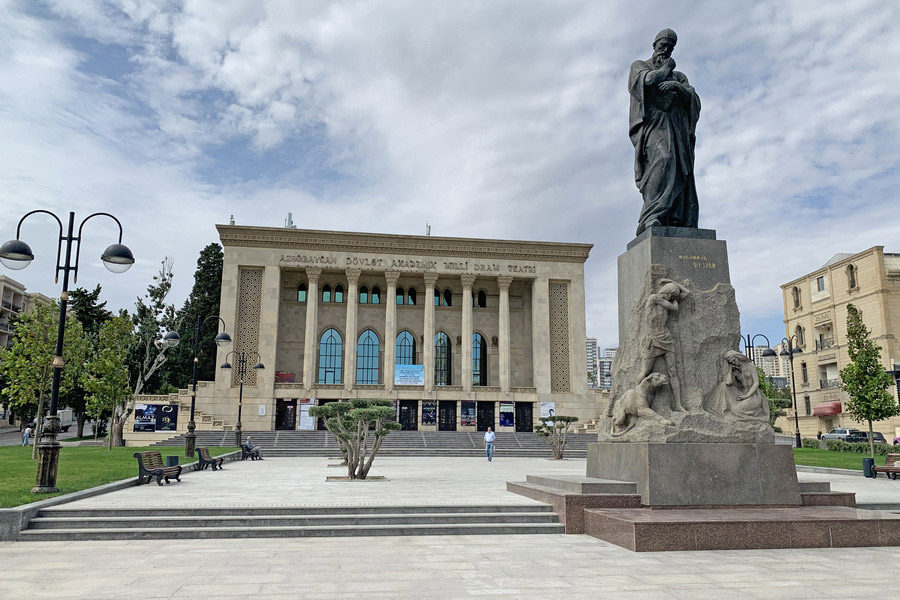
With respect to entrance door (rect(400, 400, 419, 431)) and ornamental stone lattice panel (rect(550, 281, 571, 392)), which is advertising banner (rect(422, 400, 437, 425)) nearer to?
entrance door (rect(400, 400, 419, 431))

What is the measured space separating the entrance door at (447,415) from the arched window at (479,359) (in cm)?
408

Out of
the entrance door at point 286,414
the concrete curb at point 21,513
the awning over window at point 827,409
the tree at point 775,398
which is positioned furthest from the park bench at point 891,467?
the entrance door at point 286,414

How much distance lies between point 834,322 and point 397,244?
34.0 m

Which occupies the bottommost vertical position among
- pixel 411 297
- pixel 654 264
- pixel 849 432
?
pixel 849 432

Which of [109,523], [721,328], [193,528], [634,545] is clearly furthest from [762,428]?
[109,523]

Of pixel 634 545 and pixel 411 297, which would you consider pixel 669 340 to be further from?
pixel 411 297

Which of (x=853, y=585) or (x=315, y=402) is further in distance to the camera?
(x=315, y=402)

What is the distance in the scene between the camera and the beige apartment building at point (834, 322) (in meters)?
44.7

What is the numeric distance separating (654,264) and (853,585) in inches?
231

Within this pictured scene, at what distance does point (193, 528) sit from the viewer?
9.64 metres

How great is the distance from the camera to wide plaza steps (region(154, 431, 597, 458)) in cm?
3519

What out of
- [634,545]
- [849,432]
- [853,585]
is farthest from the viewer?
[849,432]

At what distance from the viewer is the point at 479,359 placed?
169 feet

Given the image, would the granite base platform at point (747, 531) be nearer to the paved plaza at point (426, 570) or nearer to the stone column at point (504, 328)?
the paved plaza at point (426, 570)
